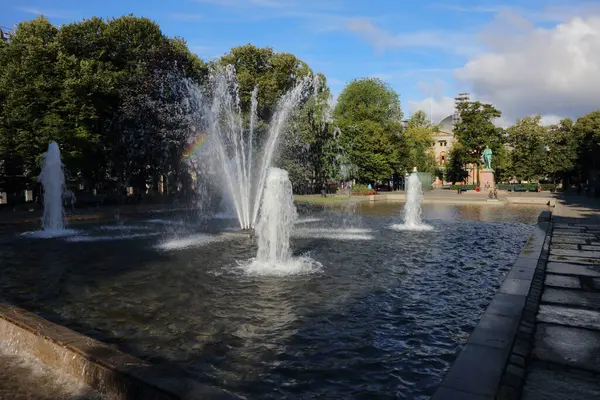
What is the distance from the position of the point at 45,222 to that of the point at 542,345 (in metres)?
22.2

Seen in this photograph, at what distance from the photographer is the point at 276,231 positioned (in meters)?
11.8

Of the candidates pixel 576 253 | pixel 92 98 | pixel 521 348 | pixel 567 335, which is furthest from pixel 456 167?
pixel 521 348

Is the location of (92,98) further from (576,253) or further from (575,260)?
(575,260)

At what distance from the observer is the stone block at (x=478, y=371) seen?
431 cm

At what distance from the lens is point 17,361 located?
5508 mm

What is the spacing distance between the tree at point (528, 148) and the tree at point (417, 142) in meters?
15.3

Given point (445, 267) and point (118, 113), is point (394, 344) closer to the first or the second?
point (445, 267)

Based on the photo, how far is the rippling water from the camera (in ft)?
17.6

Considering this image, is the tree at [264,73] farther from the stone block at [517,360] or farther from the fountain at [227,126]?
the stone block at [517,360]

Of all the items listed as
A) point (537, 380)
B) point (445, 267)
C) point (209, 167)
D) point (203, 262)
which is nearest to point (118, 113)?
point (209, 167)

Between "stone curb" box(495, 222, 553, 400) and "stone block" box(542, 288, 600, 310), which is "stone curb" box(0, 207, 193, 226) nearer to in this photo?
"stone curb" box(495, 222, 553, 400)

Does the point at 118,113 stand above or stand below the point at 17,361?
above

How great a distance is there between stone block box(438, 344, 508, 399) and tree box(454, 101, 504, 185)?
7438 centimetres

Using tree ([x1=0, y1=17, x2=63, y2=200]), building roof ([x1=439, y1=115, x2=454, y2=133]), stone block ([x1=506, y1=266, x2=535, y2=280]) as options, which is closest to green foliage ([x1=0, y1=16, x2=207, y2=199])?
tree ([x1=0, y1=17, x2=63, y2=200])
